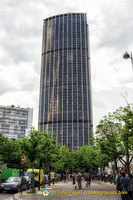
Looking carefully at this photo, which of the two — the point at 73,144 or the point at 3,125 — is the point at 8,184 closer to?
the point at 73,144

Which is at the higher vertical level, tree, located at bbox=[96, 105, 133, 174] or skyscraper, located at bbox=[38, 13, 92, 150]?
skyscraper, located at bbox=[38, 13, 92, 150]

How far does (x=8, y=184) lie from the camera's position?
64.2 ft

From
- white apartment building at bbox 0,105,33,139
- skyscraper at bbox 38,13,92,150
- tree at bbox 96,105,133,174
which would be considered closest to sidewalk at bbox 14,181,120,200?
tree at bbox 96,105,133,174

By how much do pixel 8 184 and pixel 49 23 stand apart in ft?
585

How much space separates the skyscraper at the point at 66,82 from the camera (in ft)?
465

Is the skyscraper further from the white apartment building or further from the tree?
the tree

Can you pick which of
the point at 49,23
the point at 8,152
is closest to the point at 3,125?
the point at 49,23

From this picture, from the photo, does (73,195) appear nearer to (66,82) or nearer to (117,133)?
(117,133)

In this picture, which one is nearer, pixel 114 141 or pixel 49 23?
pixel 114 141

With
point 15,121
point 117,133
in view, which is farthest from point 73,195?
point 15,121

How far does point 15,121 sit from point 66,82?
51.0 meters

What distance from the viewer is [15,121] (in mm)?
159875

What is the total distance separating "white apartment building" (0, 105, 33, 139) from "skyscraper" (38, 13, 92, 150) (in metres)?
15.1

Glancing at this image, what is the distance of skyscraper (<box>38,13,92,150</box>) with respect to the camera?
142 meters
